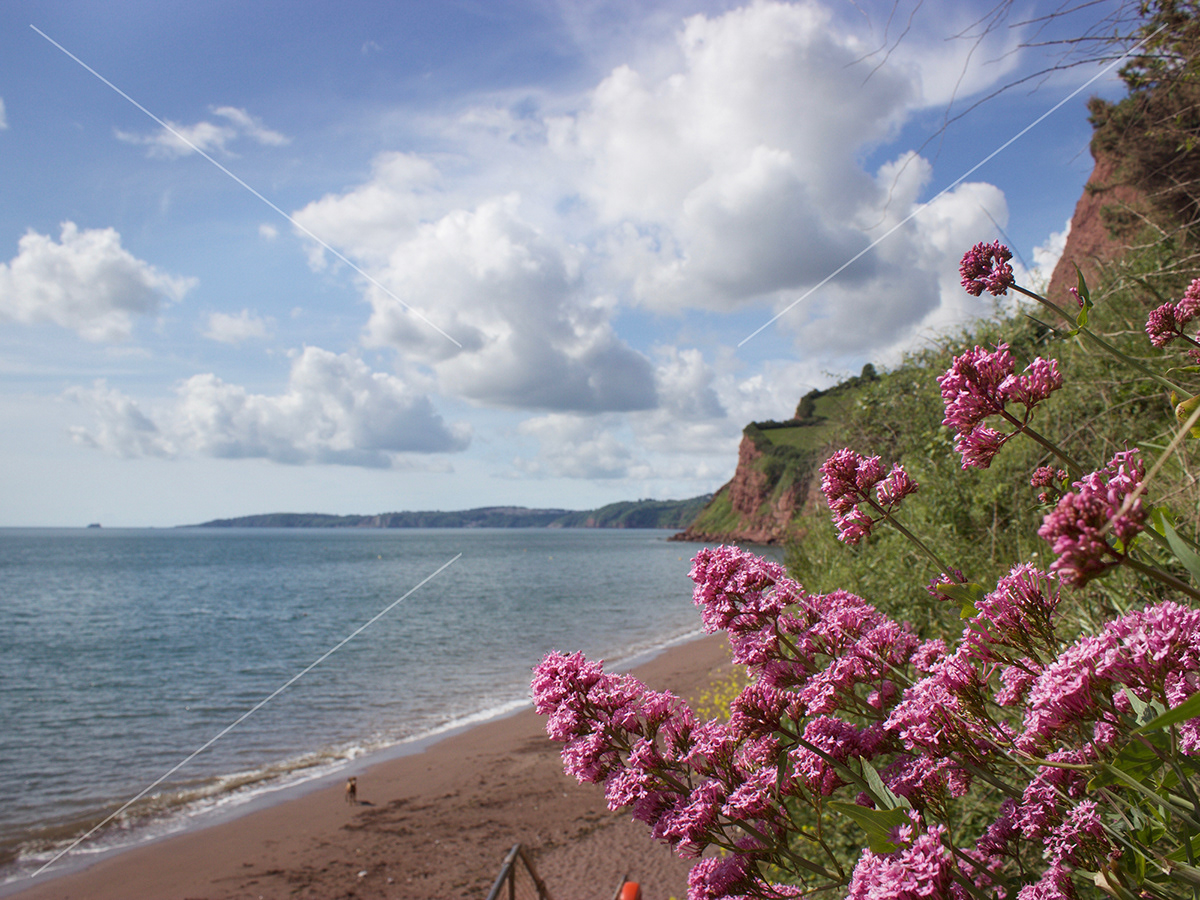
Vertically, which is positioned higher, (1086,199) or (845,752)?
(1086,199)

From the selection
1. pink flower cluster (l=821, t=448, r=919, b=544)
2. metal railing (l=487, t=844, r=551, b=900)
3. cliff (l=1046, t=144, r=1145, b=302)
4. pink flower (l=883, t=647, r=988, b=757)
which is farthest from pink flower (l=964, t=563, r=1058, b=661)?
cliff (l=1046, t=144, r=1145, b=302)

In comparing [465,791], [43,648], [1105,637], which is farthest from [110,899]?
[43,648]

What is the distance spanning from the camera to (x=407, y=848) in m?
12.1

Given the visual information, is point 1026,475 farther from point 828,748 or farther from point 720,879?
point 720,879

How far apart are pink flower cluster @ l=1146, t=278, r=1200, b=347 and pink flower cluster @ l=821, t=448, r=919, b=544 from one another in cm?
71

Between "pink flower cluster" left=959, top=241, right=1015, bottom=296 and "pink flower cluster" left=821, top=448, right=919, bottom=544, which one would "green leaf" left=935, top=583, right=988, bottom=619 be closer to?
"pink flower cluster" left=821, top=448, right=919, bottom=544

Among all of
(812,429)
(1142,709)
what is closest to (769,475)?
(812,429)

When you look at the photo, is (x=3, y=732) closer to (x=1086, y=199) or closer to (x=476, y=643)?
(x=476, y=643)

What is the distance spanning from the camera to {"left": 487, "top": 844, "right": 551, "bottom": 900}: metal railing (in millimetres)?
5637

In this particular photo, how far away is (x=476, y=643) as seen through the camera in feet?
111

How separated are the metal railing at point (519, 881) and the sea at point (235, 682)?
7354mm

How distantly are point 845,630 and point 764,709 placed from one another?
374 mm

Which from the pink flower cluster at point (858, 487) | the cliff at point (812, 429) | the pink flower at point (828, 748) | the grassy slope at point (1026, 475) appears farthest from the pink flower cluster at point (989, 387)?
the grassy slope at point (1026, 475)

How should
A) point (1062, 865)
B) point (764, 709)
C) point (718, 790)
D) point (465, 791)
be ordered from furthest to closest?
point (465, 791) → point (764, 709) → point (718, 790) → point (1062, 865)
